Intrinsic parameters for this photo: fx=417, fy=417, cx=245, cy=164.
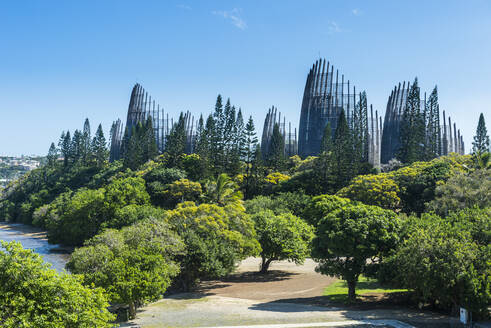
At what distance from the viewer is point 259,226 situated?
109 ft

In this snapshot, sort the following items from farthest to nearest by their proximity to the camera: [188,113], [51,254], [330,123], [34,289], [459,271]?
[188,113] → [330,123] → [51,254] → [459,271] → [34,289]

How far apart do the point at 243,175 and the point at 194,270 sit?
32710 millimetres

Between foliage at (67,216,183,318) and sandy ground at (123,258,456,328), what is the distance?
1.36 meters

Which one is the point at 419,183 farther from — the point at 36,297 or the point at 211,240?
the point at 36,297

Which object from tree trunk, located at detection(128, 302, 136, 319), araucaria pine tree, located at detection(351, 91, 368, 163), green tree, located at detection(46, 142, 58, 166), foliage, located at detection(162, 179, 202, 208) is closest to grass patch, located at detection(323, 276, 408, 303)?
tree trunk, located at detection(128, 302, 136, 319)

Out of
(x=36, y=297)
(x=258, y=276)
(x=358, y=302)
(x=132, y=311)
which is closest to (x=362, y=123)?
(x=258, y=276)

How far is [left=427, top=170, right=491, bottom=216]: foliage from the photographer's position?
29.2m

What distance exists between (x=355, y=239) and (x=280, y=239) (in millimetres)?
11084

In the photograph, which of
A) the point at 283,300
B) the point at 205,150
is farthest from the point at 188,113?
the point at 283,300

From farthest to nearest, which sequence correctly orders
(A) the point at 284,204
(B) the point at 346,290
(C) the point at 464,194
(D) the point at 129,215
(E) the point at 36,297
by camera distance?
(A) the point at 284,204, (D) the point at 129,215, (C) the point at 464,194, (B) the point at 346,290, (E) the point at 36,297

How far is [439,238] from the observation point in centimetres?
1797

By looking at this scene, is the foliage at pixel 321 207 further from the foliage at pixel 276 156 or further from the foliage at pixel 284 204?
the foliage at pixel 276 156

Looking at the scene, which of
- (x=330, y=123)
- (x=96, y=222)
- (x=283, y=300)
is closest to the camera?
(x=283, y=300)

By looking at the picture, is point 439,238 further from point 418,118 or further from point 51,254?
point 418,118
